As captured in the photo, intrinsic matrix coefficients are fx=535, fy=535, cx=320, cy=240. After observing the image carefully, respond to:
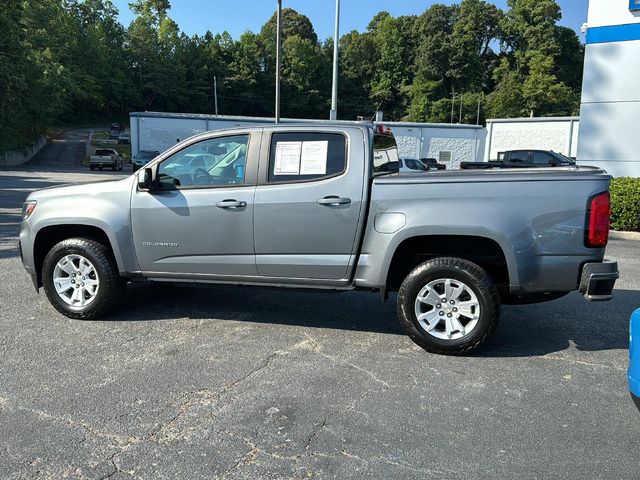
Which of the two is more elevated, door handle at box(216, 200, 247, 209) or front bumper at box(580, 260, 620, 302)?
door handle at box(216, 200, 247, 209)

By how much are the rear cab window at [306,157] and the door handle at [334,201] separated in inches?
8.3

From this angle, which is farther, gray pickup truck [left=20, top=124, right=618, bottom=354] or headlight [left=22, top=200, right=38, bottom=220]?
headlight [left=22, top=200, right=38, bottom=220]

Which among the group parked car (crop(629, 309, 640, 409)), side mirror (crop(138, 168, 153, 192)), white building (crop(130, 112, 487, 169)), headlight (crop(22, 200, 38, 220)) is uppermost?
white building (crop(130, 112, 487, 169))

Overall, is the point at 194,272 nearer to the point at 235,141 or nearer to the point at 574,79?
the point at 235,141

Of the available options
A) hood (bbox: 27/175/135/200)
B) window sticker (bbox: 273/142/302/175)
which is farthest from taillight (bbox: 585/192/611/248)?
hood (bbox: 27/175/135/200)

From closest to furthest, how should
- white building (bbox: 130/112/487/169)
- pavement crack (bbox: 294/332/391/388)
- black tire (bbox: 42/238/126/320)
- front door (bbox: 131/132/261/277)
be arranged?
1. pavement crack (bbox: 294/332/391/388)
2. front door (bbox: 131/132/261/277)
3. black tire (bbox: 42/238/126/320)
4. white building (bbox: 130/112/487/169)

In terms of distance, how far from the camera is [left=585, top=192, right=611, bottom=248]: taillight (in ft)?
13.4

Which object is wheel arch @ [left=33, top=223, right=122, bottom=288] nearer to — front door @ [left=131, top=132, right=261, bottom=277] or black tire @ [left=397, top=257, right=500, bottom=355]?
front door @ [left=131, top=132, right=261, bottom=277]

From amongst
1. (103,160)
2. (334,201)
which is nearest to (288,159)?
(334,201)

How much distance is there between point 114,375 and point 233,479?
1668 millimetres

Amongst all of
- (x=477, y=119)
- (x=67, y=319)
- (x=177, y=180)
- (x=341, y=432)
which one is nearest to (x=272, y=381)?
(x=341, y=432)

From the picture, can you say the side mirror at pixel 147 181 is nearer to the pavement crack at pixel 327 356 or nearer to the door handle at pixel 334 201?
the door handle at pixel 334 201

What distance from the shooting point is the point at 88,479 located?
2.77 meters

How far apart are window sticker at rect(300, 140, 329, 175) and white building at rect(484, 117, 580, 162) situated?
1291 inches
